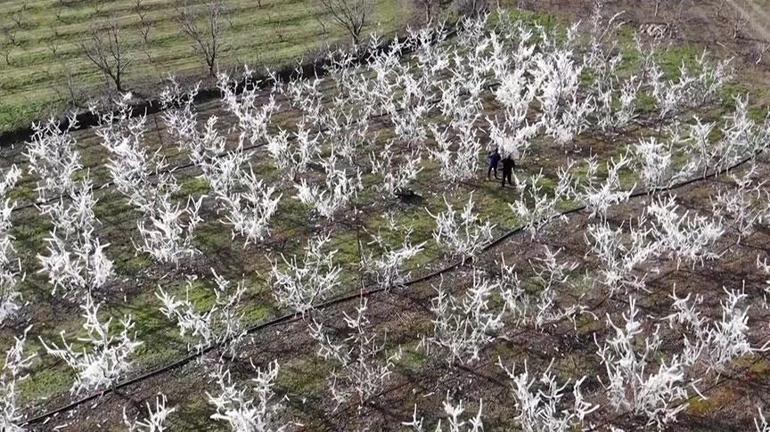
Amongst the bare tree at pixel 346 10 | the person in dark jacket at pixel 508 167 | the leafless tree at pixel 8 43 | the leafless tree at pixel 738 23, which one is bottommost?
the person in dark jacket at pixel 508 167

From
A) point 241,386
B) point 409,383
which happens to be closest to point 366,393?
point 409,383

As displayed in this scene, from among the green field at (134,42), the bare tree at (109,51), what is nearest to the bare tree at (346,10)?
the green field at (134,42)

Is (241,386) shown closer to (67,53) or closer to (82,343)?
(82,343)

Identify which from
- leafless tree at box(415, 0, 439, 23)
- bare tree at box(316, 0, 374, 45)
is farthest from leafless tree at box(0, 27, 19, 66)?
leafless tree at box(415, 0, 439, 23)

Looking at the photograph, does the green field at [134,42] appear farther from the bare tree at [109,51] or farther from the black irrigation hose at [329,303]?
the black irrigation hose at [329,303]

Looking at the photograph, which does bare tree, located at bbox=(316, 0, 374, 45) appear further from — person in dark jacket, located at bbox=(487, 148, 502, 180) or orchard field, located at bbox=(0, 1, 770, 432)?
person in dark jacket, located at bbox=(487, 148, 502, 180)
